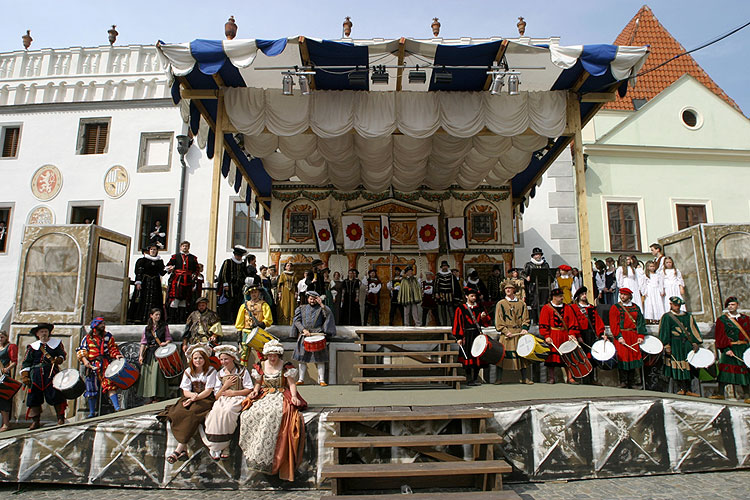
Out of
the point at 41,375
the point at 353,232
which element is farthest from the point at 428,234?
the point at 41,375

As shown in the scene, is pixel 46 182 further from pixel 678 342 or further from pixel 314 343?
pixel 678 342

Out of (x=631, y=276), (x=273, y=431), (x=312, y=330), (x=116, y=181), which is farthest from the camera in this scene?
(x=116, y=181)

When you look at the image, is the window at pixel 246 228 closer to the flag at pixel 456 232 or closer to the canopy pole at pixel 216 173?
the flag at pixel 456 232

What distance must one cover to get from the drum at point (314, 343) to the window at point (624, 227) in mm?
11450

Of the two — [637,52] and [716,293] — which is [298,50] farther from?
[716,293]

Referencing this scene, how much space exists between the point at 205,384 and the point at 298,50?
18.3ft

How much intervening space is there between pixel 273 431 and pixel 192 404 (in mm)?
995

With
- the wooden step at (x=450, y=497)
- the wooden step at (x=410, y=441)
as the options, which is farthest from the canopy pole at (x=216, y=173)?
the wooden step at (x=450, y=497)

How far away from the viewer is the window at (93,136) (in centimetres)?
1592

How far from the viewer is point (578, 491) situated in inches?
190

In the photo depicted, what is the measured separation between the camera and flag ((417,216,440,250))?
1309 cm

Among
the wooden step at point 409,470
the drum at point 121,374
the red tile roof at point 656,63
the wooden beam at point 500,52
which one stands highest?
the red tile roof at point 656,63

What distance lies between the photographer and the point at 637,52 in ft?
26.4

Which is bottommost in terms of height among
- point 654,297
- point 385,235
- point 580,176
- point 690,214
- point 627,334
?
point 627,334
